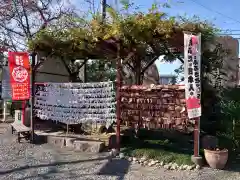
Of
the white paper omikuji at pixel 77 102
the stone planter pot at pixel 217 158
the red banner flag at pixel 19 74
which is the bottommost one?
the stone planter pot at pixel 217 158

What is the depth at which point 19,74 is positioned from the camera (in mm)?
9078

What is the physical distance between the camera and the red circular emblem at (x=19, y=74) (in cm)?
898

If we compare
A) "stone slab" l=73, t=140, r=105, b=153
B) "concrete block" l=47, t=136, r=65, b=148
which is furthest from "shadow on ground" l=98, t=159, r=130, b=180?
"concrete block" l=47, t=136, r=65, b=148

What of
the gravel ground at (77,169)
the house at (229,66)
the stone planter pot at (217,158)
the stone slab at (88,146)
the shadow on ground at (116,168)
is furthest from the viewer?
the house at (229,66)

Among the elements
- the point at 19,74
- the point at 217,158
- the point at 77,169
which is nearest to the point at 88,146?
the point at 77,169

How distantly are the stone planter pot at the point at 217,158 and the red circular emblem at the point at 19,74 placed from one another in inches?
215

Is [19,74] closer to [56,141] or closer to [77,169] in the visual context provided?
[56,141]

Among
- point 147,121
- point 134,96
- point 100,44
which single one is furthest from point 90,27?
point 147,121

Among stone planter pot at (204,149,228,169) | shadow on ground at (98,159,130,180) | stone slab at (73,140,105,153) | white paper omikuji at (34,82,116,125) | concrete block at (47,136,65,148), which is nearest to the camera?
shadow on ground at (98,159,130,180)

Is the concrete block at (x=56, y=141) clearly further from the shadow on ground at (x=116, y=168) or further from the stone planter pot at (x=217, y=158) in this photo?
the stone planter pot at (x=217, y=158)

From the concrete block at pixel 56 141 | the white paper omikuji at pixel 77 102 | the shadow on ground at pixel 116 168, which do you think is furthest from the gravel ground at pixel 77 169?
the white paper omikuji at pixel 77 102

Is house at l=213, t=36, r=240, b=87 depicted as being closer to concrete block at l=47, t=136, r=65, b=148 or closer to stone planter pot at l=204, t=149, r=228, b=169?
stone planter pot at l=204, t=149, r=228, b=169

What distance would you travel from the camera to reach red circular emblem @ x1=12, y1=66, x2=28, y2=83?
29.5 ft

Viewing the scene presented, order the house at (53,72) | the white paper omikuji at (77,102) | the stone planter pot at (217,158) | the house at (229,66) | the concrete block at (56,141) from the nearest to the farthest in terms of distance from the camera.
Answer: the stone planter pot at (217,158) → the white paper omikuji at (77,102) → the concrete block at (56,141) → the house at (229,66) → the house at (53,72)
